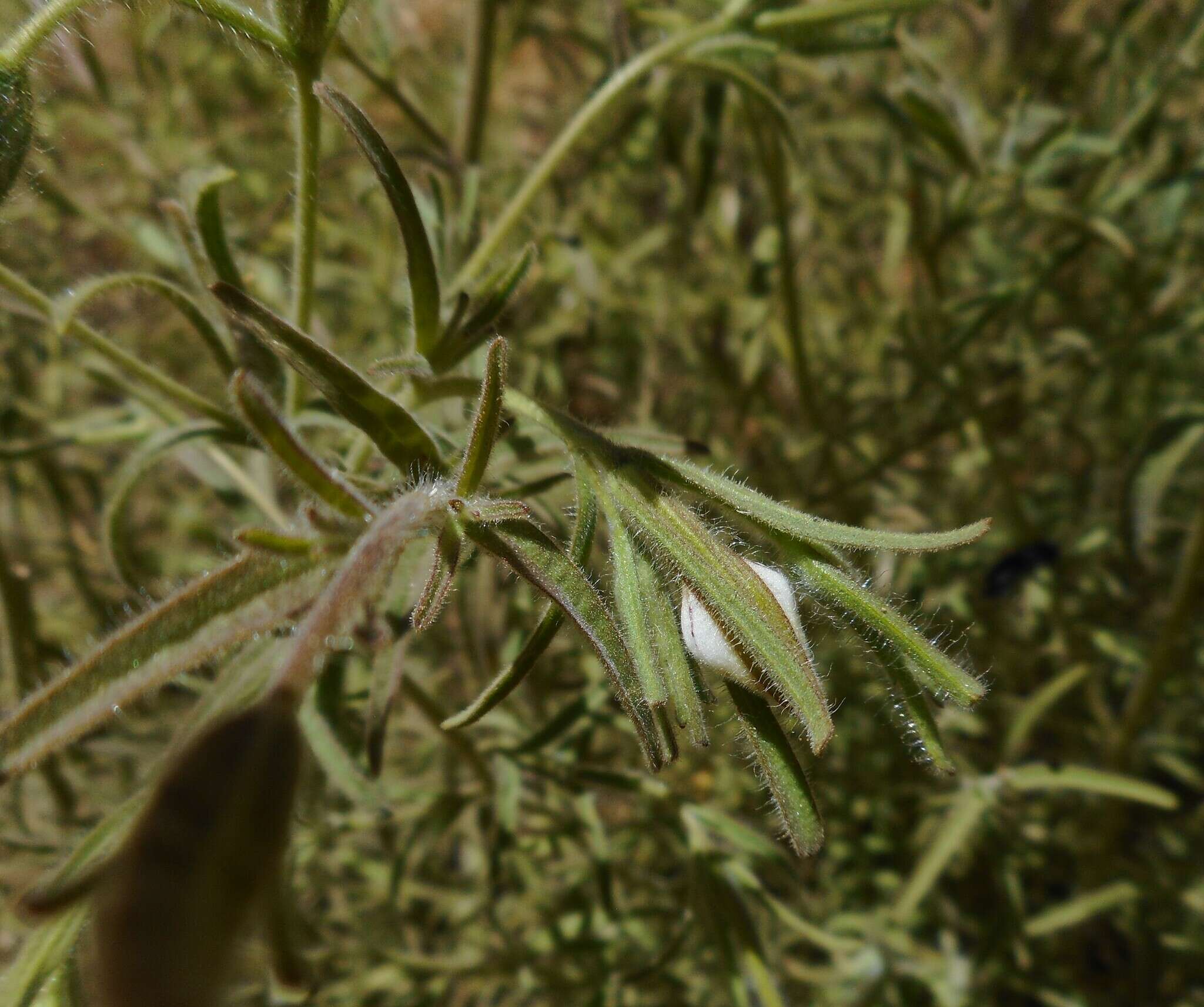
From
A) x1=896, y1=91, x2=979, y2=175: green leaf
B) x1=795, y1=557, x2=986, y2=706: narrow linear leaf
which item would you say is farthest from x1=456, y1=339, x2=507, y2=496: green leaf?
x1=896, y1=91, x2=979, y2=175: green leaf

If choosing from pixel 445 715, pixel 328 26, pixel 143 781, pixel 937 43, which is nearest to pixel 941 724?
pixel 445 715

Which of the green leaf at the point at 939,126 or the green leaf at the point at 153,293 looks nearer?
the green leaf at the point at 153,293

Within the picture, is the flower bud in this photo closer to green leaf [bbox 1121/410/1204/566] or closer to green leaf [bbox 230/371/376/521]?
green leaf [bbox 230/371/376/521]

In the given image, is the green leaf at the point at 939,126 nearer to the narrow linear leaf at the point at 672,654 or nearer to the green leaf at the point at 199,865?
the narrow linear leaf at the point at 672,654

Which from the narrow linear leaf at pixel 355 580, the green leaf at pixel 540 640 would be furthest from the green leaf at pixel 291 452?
the green leaf at pixel 540 640

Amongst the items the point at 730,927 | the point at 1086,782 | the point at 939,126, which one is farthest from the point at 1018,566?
the point at 730,927
